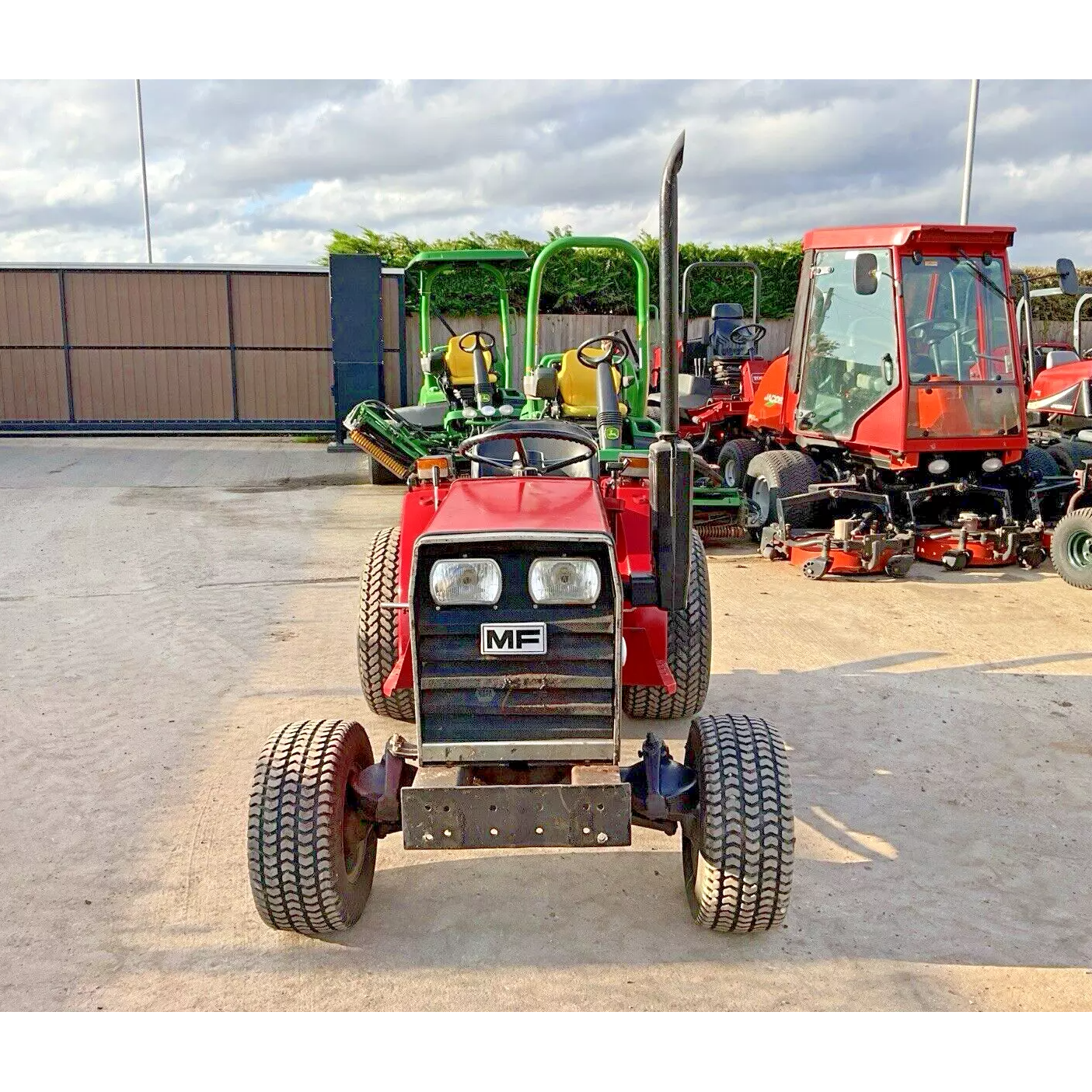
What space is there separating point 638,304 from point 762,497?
72.7 inches

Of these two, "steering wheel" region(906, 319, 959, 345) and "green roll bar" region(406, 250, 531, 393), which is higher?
"green roll bar" region(406, 250, 531, 393)

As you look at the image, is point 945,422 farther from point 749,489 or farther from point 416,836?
point 416,836

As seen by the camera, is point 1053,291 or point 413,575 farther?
point 1053,291

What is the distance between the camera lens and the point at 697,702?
4516mm

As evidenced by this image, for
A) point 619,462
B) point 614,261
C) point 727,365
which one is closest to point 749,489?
point 727,365

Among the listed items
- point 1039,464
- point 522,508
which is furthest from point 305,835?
point 1039,464

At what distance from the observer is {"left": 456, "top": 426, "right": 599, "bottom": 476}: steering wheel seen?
3984 millimetres

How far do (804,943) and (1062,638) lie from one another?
3.65 metres

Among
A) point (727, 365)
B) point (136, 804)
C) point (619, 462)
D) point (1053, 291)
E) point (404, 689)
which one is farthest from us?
point (727, 365)

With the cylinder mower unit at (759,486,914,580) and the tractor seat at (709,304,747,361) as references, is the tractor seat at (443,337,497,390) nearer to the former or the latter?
the tractor seat at (709,304,747,361)

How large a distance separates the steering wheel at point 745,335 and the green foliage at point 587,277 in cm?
525

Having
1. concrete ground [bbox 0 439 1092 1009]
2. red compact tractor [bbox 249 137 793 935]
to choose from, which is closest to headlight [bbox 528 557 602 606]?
red compact tractor [bbox 249 137 793 935]

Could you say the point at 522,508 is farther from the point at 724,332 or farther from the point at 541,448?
the point at 724,332

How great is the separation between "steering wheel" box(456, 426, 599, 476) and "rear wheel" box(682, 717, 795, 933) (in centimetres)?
134
